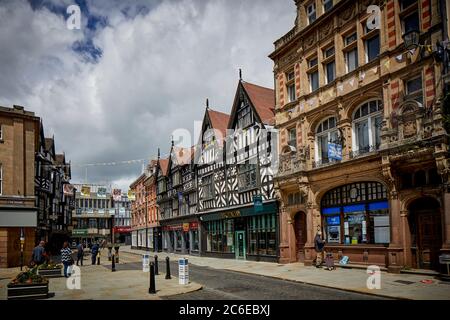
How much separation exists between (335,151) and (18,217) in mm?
20941

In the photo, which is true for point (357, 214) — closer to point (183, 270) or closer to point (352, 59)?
point (352, 59)

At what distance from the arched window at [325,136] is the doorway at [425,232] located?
5.72 meters

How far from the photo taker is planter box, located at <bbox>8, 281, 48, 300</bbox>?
12.9m

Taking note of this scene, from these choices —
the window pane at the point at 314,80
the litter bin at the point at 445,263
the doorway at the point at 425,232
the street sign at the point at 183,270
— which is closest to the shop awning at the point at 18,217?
the street sign at the point at 183,270

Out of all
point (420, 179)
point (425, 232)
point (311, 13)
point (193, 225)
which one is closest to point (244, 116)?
point (311, 13)

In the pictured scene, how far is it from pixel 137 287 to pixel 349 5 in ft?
54.1

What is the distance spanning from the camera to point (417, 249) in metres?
17.4

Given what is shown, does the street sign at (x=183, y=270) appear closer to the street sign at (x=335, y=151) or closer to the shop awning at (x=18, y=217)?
the street sign at (x=335, y=151)

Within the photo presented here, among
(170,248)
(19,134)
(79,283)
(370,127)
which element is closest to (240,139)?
(370,127)

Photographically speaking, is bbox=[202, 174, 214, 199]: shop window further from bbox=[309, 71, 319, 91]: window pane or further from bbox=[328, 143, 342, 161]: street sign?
bbox=[328, 143, 342, 161]: street sign

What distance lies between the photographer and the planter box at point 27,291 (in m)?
12.9

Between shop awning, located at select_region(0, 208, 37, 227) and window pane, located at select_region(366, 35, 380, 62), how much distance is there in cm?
2332

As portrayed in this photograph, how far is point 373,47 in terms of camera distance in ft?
66.0
